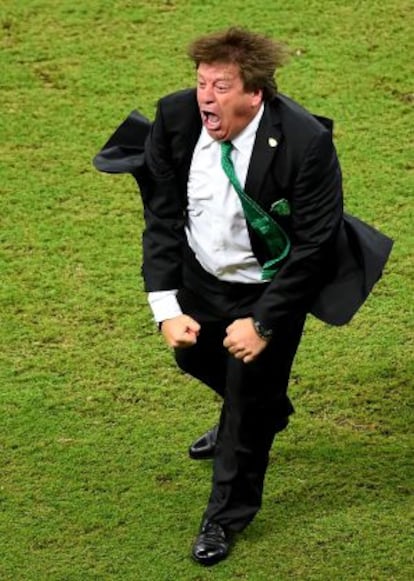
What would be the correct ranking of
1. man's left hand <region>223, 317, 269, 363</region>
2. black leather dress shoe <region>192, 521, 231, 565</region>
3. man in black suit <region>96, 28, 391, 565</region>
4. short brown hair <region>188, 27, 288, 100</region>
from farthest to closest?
black leather dress shoe <region>192, 521, 231, 565</region> < man's left hand <region>223, 317, 269, 363</region> < man in black suit <region>96, 28, 391, 565</region> < short brown hair <region>188, 27, 288, 100</region>

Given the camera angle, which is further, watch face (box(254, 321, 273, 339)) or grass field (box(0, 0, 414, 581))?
grass field (box(0, 0, 414, 581))

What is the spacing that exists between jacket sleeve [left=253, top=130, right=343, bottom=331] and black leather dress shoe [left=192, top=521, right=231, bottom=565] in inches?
36.3

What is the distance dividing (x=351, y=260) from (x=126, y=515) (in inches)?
54.7

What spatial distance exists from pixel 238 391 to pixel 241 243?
61 cm

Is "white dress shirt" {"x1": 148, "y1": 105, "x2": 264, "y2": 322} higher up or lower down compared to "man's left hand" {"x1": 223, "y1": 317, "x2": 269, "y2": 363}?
higher up

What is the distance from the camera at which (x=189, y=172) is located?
20.8ft

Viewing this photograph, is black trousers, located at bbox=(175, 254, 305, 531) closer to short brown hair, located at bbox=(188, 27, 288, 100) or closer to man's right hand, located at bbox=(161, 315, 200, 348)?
man's right hand, located at bbox=(161, 315, 200, 348)

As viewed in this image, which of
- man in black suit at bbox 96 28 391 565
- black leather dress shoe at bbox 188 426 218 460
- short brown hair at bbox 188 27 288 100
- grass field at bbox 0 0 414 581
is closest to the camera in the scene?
short brown hair at bbox 188 27 288 100

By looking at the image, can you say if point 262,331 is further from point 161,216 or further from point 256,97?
point 256,97

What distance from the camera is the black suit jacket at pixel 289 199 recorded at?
6.18 meters

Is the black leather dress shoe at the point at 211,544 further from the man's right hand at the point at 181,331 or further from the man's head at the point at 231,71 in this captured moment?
the man's head at the point at 231,71

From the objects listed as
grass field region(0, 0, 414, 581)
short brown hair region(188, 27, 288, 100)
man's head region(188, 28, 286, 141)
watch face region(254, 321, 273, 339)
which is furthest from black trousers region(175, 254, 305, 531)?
short brown hair region(188, 27, 288, 100)

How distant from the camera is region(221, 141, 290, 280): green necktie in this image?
6180mm

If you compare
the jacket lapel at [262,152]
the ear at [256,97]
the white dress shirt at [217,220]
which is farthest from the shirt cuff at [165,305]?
the ear at [256,97]
